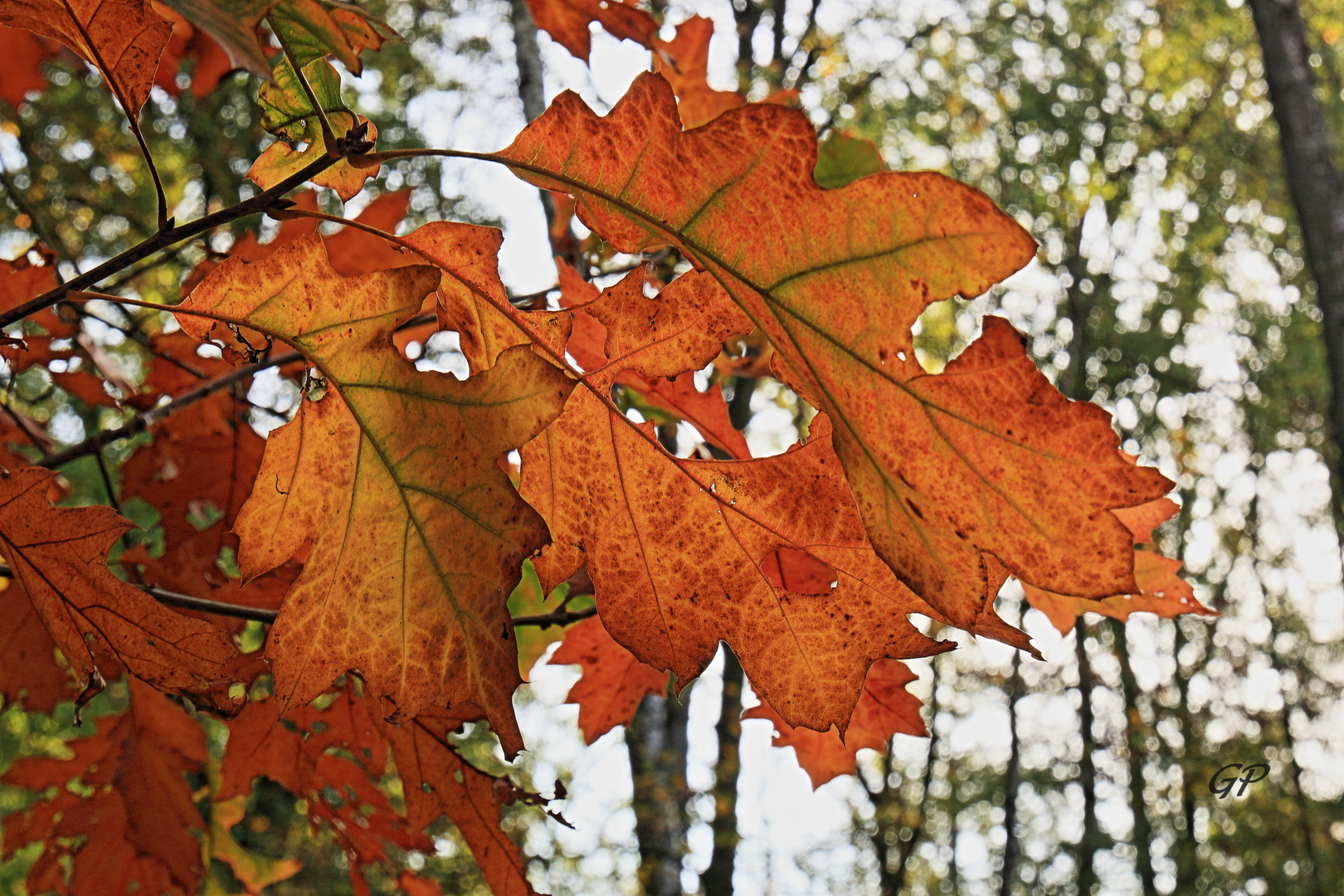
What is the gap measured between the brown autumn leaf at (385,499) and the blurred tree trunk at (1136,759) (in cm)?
953

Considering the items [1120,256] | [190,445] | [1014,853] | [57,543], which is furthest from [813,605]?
[1120,256]

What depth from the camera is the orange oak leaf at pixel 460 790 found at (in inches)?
36.5

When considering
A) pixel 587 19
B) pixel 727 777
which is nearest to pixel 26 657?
pixel 587 19

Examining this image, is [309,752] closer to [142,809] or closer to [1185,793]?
[142,809]

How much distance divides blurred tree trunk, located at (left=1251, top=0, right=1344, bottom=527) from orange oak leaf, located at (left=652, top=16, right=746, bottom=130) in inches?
87.1

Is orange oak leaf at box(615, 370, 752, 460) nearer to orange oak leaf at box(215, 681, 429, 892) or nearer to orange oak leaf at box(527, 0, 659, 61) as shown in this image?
orange oak leaf at box(215, 681, 429, 892)

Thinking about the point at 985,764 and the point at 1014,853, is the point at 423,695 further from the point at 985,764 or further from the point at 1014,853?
the point at 985,764

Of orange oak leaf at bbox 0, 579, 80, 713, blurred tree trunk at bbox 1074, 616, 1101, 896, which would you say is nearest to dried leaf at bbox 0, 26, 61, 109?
orange oak leaf at bbox 0, 579, 80, 713

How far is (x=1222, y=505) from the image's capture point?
33.1ft

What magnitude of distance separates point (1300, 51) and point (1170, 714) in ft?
26.9

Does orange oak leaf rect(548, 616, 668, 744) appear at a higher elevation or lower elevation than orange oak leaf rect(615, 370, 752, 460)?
lower

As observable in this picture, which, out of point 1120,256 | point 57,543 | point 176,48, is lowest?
point 57,543

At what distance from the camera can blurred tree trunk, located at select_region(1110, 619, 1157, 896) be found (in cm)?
895

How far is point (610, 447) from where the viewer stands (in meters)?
0.65
